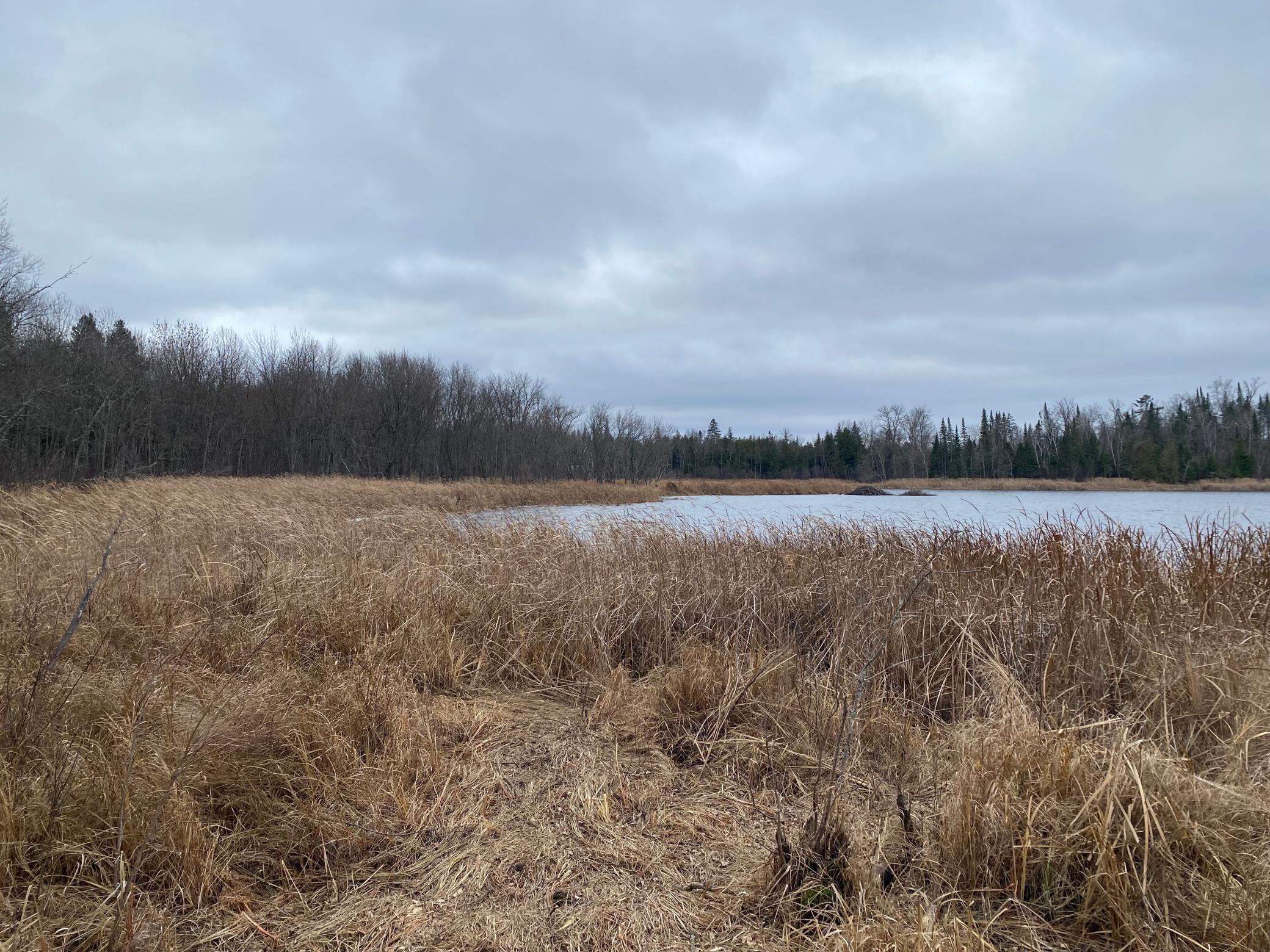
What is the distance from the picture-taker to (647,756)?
3160 mm

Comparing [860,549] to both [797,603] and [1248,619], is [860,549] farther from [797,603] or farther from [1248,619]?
[1248,619]

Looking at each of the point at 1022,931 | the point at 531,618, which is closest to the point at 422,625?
the point at 531,618

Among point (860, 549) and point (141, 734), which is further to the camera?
point (860, 549)

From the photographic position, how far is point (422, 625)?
14.8ft

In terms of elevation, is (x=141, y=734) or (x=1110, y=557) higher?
(x=1110, y=557)

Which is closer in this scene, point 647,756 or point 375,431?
point 647,756

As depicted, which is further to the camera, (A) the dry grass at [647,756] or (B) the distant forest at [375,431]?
(B) the distant forest at [375,431]

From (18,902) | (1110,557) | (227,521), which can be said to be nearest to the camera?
(18,902)

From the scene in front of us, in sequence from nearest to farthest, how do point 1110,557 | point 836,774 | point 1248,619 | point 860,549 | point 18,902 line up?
point 18,902, point 836,774, point 1248,619, point 1110,557, point 860,549

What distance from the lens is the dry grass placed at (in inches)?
75.7

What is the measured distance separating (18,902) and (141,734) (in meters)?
0.66

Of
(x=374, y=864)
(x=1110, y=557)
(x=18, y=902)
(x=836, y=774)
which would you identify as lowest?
(x=374, y=864)

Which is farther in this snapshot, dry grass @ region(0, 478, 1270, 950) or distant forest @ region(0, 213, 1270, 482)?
distant forest @ region(0, 213, 1270, 482)

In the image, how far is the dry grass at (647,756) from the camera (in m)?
1.92
